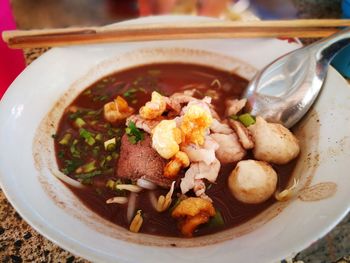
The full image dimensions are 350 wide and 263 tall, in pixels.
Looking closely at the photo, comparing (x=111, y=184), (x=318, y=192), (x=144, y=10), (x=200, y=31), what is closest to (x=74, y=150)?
(x=111, y=184)

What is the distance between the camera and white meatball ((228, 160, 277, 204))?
1.66 m

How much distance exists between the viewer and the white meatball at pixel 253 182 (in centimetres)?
166

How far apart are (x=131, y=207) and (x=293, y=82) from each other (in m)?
1.01

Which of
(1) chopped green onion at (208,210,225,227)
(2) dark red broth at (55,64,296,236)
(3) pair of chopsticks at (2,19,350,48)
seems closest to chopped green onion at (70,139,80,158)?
(2) dark red broth at (55,64,296,236)

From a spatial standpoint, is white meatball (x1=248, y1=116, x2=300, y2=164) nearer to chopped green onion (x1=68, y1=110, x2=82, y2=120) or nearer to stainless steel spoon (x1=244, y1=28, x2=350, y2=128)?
stainless steel spoon (x1=244, y1=28, x2=350, y2=128)

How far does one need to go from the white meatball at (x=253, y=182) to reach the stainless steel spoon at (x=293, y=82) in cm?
39

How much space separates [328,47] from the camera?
2002mm

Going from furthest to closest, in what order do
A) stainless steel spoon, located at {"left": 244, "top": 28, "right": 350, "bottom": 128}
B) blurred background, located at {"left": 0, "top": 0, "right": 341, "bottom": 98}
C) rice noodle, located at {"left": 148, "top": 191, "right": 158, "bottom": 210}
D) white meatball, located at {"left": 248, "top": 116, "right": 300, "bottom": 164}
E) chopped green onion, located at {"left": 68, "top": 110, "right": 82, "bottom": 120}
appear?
blurred background, located at {"left": 0, "top": 0, "right": 341, "bottom": 98} → chopped green onion, located at {"left": 68, "top": 110, "right": 82, "bottom": 120} → stainless steel spoon, located at {"left": 244, "top": 28, "right": 350, "bottom": 128} → white meatball, located at {"left": 248, "top": 116, "right": 300, "bottom": 164} → rice noodle, located at {"left": 148, "top": 191, "right": 158, "bottom": 210}

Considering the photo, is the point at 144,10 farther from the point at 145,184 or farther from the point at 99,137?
the point at 145,184

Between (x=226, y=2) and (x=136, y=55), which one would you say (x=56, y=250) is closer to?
(x=136, y=55)

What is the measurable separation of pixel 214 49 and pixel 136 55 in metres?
0.45

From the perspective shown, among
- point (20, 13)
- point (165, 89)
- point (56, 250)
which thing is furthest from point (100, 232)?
point (20, 13)

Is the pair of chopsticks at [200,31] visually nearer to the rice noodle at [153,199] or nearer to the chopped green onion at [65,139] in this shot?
the chopped green onion at [65,139]

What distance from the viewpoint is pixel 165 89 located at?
2.29 meters
